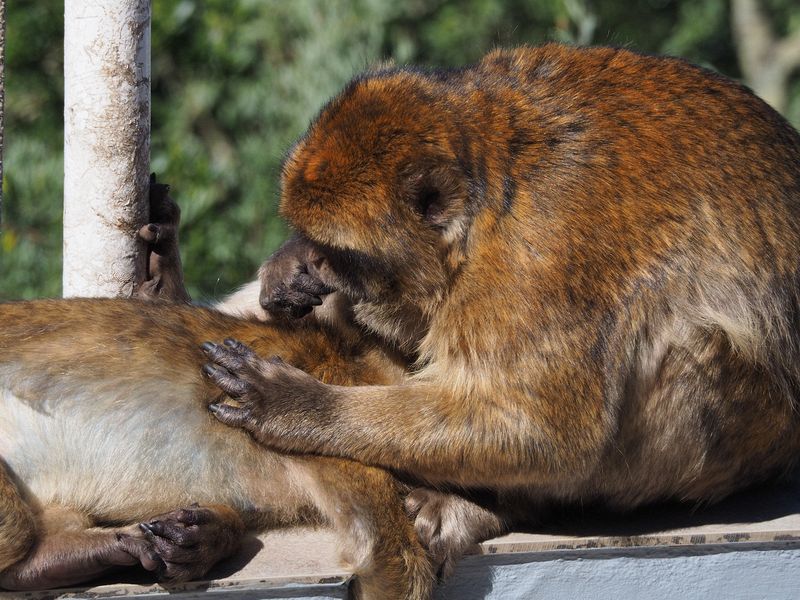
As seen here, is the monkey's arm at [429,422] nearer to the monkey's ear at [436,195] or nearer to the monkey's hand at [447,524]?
the monkey's hand at [447,524]

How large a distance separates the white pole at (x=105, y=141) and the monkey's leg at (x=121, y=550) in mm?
1213

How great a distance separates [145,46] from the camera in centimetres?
400

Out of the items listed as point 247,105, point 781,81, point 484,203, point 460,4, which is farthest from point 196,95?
point 484,203

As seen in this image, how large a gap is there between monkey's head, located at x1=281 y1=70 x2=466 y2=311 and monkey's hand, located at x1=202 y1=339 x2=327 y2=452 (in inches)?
15.5

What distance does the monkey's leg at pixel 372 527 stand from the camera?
3176mm

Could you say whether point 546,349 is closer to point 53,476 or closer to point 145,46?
point 53,476

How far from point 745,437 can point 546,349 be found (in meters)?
0.77

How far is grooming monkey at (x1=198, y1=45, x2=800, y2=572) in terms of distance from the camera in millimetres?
3281

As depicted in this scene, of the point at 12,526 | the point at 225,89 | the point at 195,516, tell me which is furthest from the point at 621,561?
the point at 225,89

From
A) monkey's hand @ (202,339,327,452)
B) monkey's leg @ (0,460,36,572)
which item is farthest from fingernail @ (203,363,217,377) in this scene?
monkey's leg @ (0,460,36,572)

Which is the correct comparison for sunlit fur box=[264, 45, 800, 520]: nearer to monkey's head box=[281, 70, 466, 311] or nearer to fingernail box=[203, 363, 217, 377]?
monkey's head box=[281, 70, 466, 311]

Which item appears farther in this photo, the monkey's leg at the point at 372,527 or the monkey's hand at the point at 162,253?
the monkey's hand at the point at 162,253

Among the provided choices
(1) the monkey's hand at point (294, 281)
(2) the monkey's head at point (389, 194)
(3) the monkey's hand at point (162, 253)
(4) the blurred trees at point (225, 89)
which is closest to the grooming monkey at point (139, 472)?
(1) the monkey's hand at point (294, 281)

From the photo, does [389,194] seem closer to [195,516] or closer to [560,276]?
[560,276]
